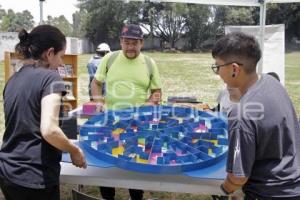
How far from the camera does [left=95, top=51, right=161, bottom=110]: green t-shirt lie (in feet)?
9.64

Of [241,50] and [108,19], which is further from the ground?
[108,19]

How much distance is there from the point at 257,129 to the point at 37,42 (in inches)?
36.6

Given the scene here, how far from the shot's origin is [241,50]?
137cm

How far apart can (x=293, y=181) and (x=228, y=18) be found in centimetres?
4057

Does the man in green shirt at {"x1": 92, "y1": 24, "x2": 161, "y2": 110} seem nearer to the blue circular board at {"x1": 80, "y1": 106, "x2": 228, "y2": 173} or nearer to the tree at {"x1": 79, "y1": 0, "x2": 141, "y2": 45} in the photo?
the blue circular board at {"x1": 80, "y1": 106, "x2": 228, "y2": 173}

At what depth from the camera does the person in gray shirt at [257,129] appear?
1.32 meters

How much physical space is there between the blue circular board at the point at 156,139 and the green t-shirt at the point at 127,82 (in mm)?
Result: 578

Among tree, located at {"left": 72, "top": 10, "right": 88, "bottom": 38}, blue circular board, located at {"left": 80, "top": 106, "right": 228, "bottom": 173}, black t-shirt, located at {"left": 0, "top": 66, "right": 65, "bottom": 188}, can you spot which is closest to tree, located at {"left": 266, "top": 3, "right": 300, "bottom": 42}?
tree, located at {"left": 72, "top": 10, "right": 88, "bottom": 38}

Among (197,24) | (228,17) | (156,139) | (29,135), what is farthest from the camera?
(228,17)

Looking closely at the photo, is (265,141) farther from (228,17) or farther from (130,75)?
(228,17)

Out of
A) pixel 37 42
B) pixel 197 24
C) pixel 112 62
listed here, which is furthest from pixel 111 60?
pixel 197 24

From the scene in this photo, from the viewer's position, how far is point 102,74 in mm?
3074

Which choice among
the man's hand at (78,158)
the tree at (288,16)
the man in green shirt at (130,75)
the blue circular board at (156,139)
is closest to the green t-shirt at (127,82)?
the man in green shirt at (130,75)

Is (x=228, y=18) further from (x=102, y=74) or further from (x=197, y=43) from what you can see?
(x=102, y=74)
